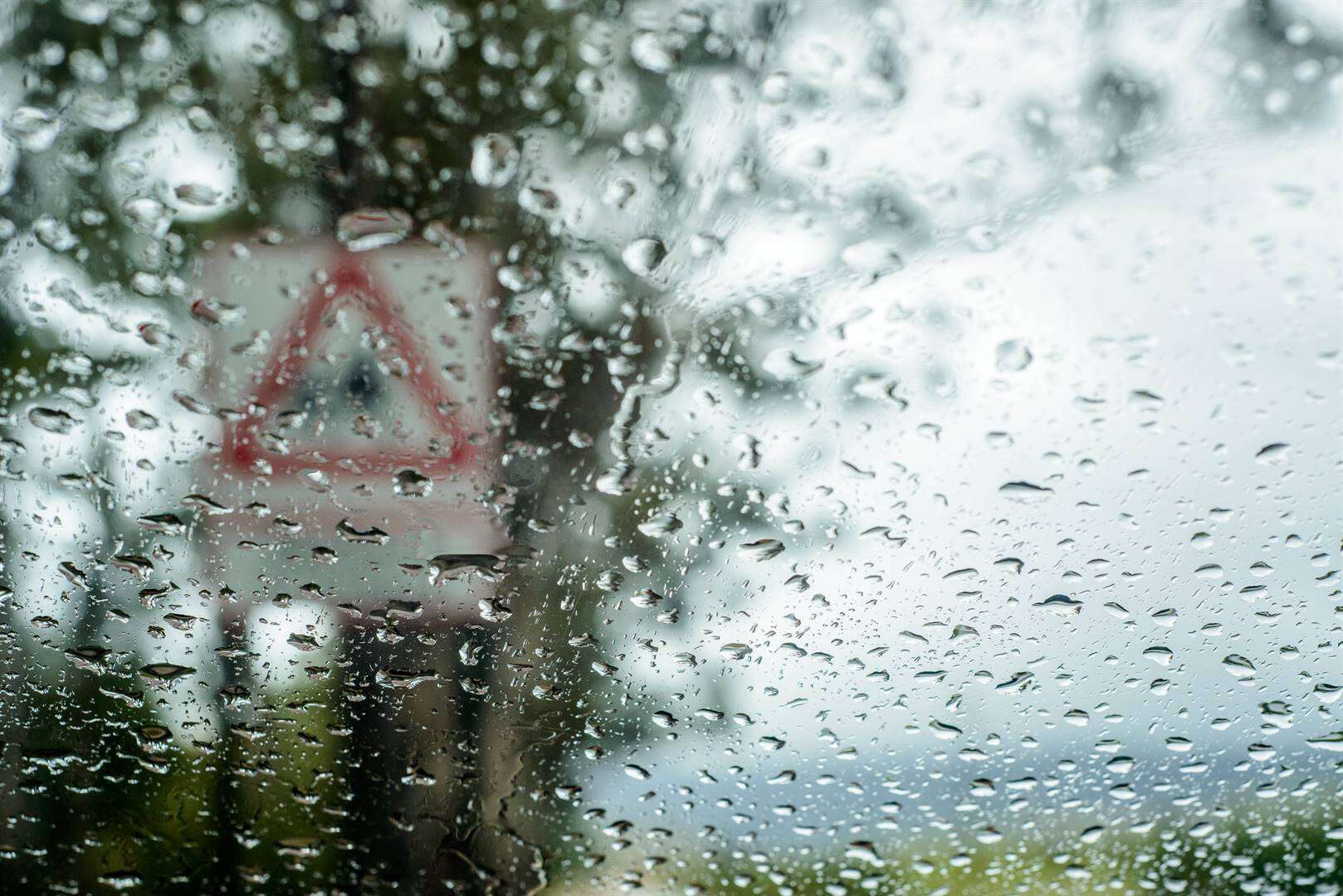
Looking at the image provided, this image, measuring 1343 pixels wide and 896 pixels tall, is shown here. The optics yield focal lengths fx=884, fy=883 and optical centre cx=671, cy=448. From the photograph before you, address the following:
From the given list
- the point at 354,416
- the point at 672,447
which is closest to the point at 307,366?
the point at 354,416

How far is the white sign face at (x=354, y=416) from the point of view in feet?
2.27

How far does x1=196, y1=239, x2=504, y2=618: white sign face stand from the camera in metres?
0.69

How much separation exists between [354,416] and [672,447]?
268mm

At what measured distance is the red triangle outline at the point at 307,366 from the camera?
69 cm

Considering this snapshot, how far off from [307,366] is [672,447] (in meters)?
0.31

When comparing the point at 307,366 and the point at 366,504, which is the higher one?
the point at 307,366

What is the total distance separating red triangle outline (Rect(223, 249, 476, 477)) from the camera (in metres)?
0.69

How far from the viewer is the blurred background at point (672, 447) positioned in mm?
629

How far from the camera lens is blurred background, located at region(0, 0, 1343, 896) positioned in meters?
0.63

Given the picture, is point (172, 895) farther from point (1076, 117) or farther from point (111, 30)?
point (1076, 117)

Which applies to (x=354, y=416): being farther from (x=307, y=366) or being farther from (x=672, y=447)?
(x=672, y=447)

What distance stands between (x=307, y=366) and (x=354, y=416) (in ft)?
0.18

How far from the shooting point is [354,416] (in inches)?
29.0

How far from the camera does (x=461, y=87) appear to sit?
2.08 ft
